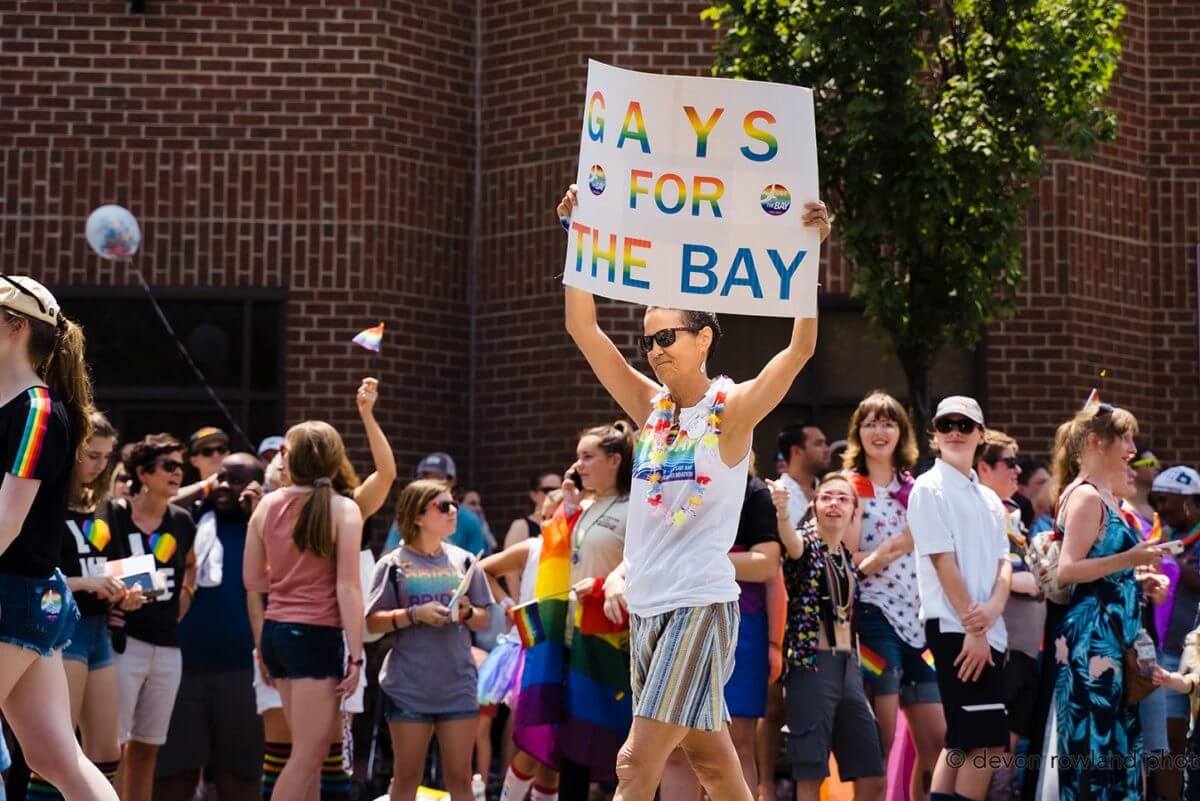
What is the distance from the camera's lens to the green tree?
10617 millimetres

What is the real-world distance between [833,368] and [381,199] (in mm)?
3827

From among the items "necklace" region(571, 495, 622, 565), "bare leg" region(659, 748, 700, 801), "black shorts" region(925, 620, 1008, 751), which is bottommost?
"bare leg" region(659, 748, 700, 801)

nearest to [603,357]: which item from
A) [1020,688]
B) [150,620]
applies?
[150,620]

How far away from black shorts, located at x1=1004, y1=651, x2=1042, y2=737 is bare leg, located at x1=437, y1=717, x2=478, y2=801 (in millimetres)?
3171

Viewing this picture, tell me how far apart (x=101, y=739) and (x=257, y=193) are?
6.55 m

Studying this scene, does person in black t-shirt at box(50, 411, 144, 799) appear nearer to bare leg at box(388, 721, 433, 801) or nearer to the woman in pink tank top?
the woman in pink tank top

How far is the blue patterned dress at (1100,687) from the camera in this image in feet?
26.1

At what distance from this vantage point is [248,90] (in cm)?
1415

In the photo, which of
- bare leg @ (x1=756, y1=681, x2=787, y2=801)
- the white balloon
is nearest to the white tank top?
bare leg @ (x1=756, y1=681, x2=787, y2=801)

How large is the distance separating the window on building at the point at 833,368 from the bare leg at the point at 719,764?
7.84 meters

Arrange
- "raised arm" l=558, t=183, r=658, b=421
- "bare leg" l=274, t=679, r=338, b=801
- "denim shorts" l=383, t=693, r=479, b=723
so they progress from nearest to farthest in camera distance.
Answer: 1. "raised arm" l=558, t=183, r=658, b=421
2. "bare leg" l=274, t=679, r=338, b=801
3. "denim shorts" l=383, t=693, r=479, b=723

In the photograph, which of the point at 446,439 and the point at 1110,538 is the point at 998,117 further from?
the point at 446,439

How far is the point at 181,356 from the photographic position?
1412cm

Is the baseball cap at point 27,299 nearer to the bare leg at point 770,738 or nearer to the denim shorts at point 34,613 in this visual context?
the denim shorts at point 34,613
